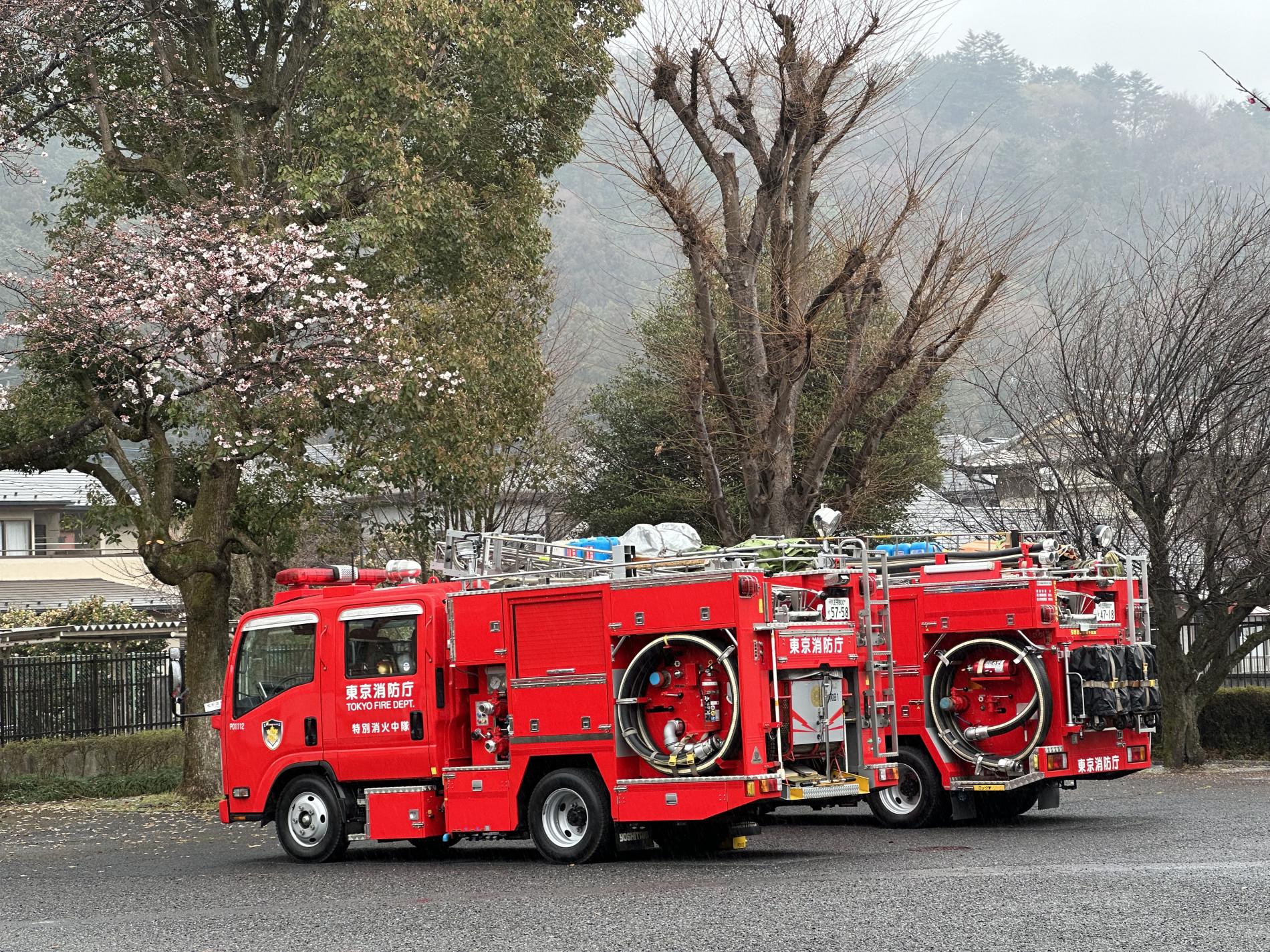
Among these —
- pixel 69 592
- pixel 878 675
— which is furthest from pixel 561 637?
pixel 69 592

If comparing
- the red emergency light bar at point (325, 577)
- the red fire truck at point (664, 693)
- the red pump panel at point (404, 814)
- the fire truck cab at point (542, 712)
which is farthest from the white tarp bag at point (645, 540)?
the red pump panel at point (404, 814)

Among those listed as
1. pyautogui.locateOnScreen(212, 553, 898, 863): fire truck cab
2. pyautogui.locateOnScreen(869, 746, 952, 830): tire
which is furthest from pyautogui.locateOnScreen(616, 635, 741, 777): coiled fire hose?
pyautogui.locateOnScreen(869, 746, 952, 830): tire

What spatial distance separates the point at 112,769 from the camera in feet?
73.5

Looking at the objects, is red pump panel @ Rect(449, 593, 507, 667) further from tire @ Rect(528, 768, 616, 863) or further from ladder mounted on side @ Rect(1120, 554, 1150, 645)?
ladder mounted on side @ Rect(1120, 554, 1150, 645)

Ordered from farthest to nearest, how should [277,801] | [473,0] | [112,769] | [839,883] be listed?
[112,769], [473,0], [277,801], [839,883]

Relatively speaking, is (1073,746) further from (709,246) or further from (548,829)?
(709,246)

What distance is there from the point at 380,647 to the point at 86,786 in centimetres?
1093

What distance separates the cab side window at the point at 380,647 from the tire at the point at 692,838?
270cm

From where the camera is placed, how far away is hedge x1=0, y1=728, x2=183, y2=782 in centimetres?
2167

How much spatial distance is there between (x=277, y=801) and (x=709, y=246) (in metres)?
8.73

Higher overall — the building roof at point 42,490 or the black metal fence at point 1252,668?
the building roof at point 42,490

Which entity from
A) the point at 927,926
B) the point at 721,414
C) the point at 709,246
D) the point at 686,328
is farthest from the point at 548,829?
the point at 686,328

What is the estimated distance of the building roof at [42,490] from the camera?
46000 millimetres

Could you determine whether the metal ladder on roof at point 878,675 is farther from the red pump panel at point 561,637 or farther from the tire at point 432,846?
the tire at point 432,846
